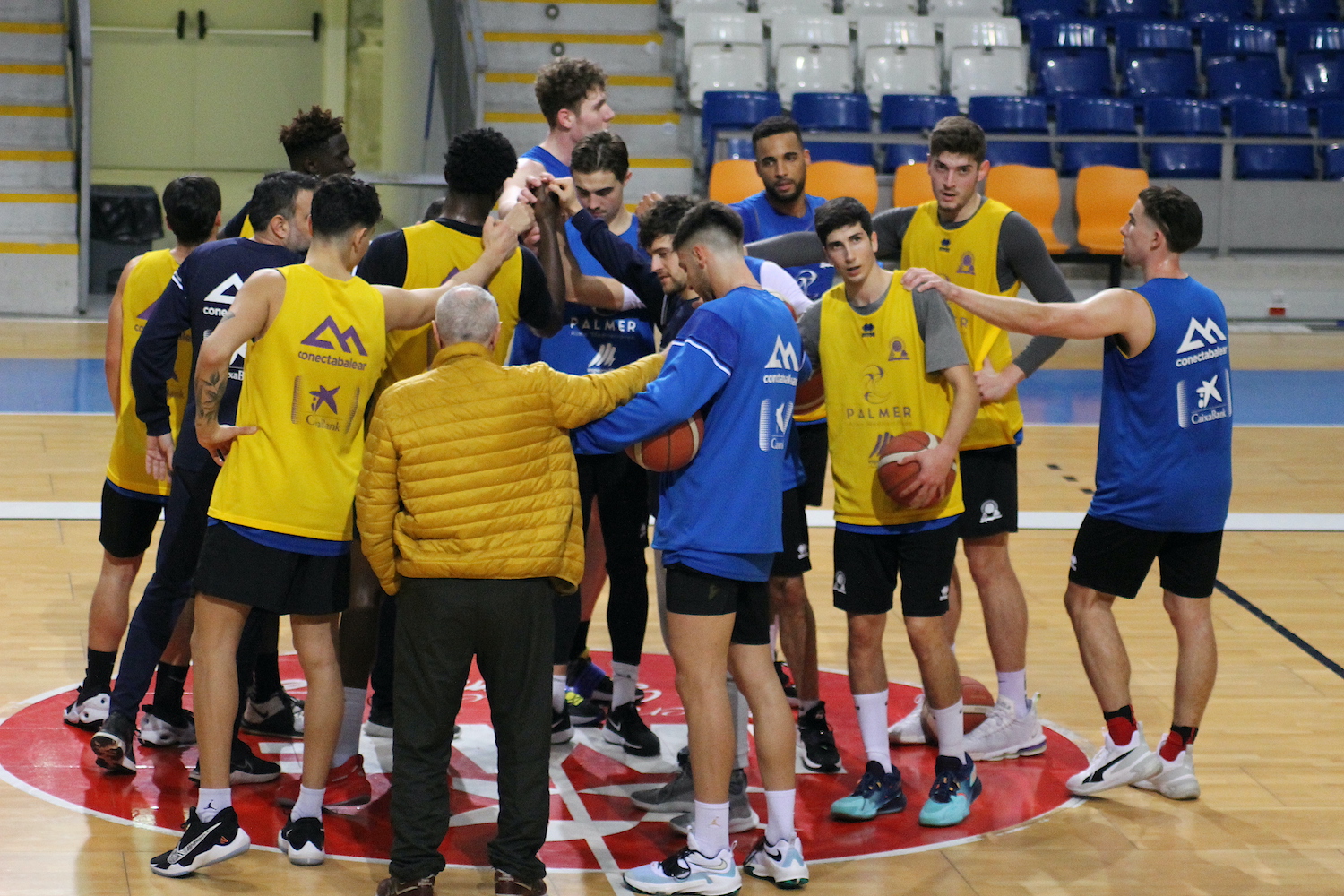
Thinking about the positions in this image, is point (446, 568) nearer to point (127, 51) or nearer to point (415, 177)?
point (415, 177)

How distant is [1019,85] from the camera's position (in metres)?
15.7

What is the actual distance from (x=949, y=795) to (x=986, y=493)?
1.09m

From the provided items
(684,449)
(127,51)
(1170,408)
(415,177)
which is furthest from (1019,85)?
(684,449)

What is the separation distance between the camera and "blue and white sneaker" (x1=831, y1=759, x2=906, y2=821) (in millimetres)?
4562

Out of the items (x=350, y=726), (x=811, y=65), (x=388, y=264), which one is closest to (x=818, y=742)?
(x=350, y=726)

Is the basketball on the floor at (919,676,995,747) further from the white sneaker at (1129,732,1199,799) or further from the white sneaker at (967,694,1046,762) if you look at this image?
the white sneaker at (1129,732,1199,799)

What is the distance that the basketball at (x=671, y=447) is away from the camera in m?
4.00

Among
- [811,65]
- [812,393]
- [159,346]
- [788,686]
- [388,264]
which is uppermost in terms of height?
[811,65]

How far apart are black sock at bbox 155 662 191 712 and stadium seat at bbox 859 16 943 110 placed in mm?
11811

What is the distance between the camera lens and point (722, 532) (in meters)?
4.07

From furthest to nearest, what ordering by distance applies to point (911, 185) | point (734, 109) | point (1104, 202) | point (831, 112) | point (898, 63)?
point (898, 63) → point (831, 112) → point (1104, 202) → point (734, 109) → point (911, 185)

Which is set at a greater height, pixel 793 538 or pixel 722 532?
pixel 722 532

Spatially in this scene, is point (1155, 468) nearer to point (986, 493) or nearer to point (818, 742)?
point (986, 493)

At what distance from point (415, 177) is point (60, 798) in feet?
28.3
